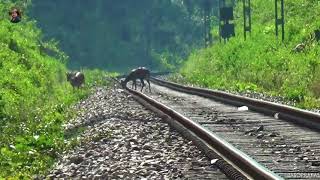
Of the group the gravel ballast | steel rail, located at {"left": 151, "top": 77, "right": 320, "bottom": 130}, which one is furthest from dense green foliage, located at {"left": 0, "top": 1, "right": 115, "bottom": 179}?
steel rail, located at {"left": 151, "top": 77, "right": 320, "bottom": 130}

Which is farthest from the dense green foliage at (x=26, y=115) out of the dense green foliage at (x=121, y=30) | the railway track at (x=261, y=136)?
the dense green foliage at (x=121, y=30)

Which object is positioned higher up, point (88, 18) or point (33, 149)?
point (88, 18)

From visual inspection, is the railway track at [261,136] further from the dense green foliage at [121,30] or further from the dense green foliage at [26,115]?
the dense green foliage at [121,30]

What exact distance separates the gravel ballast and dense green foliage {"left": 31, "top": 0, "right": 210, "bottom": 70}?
67169 millimetres

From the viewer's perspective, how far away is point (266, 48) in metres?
33.8

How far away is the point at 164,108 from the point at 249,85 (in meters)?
11.0

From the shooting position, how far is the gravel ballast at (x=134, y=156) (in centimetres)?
793

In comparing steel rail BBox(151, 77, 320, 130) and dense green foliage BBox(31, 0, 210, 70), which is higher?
dense green foliage BBox(31, 0, 210, 70)

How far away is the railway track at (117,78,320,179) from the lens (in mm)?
7305

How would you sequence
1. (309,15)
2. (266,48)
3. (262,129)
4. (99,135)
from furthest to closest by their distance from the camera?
(309,15)
(266,48)
(99,135)
(262,129)

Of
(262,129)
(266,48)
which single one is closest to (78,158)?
(262,129)

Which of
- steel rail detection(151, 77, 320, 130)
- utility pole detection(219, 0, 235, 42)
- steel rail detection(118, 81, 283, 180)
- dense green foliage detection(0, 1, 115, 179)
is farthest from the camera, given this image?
utility pole detection(219, 0, 235, 42)

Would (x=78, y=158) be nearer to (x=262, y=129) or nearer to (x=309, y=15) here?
(x=262, y=129)

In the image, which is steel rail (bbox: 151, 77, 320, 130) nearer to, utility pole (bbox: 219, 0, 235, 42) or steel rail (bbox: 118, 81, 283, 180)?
steel rail (bbox: 118, 81, 283, 180)
